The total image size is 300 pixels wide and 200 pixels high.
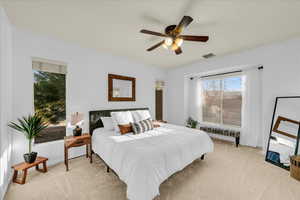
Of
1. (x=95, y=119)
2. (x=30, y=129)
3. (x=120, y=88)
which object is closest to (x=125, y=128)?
(x=95, y=119)

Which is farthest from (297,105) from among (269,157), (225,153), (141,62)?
(141,62)

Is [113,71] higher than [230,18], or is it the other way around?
[230,18]

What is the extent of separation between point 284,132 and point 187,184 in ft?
8.26

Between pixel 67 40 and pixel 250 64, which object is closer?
pixel 67 40

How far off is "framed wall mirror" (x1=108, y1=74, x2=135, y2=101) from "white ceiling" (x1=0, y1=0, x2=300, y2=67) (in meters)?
1.02

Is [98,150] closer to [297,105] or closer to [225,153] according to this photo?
[225,153]

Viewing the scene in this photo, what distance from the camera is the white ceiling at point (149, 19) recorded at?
164 centimetres

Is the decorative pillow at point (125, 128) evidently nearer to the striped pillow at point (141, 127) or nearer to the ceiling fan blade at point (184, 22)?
the striped pillow at point (141, 127)

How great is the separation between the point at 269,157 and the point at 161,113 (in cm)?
332

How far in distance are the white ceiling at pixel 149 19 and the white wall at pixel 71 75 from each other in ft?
0.86

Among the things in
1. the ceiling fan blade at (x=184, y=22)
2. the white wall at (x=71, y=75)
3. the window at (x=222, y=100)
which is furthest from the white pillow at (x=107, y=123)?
the window at (x=222, y=100)

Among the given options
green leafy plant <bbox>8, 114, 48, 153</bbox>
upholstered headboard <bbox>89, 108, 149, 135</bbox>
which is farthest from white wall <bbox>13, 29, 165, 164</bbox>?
green leafy plant <bbox>8, 114, 48, 153</bbox>

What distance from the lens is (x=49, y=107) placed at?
2805 mm

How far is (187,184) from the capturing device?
6.34 feet
